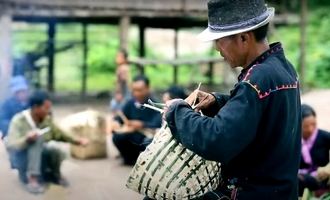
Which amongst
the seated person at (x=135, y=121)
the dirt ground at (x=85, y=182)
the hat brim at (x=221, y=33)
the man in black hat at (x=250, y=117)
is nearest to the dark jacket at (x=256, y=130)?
the man in black hat at (x=250, y=117)

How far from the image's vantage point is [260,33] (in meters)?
2.50

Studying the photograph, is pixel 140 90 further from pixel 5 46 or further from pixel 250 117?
pixel 250 117

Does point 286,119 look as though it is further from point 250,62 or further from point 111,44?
point 111,44

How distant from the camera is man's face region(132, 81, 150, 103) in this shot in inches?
327

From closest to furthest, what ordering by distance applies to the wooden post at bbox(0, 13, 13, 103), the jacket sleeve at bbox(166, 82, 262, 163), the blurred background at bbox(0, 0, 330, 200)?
the jacket sleeve at bbox(166, 82, 262, 163) < the blurred background at bbox(0, 0, 330, 200) < the wooden post at bbox(0, 13, 13, 103)

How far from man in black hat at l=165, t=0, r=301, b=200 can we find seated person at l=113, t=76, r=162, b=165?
5.70 meters

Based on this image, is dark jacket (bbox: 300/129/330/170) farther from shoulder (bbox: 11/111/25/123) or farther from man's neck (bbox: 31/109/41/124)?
shoulder (bbox: 11/111/25/123)

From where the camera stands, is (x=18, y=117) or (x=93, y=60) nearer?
(x=18, y=117)

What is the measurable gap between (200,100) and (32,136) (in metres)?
4.22

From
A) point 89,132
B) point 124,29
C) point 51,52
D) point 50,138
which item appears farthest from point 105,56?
point 50,138

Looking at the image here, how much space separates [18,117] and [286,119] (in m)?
4.66

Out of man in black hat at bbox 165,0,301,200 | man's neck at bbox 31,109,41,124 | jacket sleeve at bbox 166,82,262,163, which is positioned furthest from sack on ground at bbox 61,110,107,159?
jacket sleeve at bbox 166,82,262,163

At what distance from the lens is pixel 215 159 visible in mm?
2361

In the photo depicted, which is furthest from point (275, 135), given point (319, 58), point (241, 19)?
point (319, 58)
